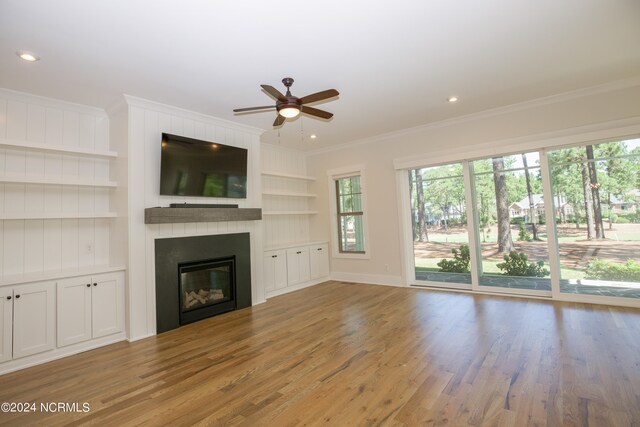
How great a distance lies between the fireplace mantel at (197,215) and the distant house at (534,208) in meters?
4.06

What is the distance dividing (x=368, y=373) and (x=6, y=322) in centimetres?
339

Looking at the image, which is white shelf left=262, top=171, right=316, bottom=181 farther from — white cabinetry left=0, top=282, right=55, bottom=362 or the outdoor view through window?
white cabinetry left=0, top=282, right=55, bottom=362

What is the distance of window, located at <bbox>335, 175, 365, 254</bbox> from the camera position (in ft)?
21.0

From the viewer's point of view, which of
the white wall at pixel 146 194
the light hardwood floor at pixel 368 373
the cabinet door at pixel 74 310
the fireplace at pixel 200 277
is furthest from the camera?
the fireplace at pixel 200 277

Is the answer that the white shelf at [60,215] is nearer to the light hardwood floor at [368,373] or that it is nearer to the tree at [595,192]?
the light hardwood floor at [368,373]

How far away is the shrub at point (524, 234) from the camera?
15.5 feet

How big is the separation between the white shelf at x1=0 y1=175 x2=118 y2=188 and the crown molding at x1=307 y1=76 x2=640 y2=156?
14.0 feet

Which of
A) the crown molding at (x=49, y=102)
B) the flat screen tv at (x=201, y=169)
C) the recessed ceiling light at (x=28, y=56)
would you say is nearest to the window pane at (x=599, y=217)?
the flat screen tv at (x=201, y=169)

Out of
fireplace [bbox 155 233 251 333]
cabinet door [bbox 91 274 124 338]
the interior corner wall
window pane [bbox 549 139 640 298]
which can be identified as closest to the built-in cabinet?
the interior corner wall

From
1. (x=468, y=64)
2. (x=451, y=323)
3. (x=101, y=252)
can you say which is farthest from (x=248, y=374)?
(x=468, y=64)

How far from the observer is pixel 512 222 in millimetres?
4863

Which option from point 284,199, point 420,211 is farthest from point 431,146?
point 284,199

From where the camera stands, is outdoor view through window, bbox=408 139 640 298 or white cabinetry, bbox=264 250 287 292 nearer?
outdoor view through window, bbox=408 139 640 298

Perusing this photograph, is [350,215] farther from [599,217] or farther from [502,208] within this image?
[599,217]
